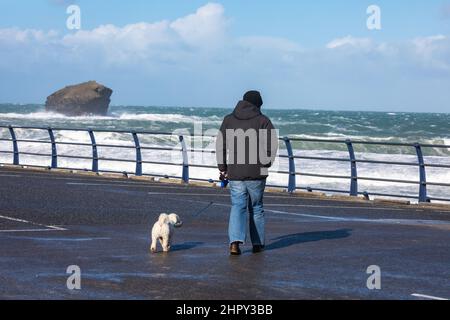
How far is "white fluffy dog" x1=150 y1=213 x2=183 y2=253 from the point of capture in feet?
38.5

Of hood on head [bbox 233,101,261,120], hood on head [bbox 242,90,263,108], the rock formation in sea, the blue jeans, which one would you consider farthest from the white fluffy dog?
the rock formation in sea

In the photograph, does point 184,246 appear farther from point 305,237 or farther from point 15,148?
point 15,148

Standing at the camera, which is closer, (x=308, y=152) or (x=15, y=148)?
(x=15, y=148)

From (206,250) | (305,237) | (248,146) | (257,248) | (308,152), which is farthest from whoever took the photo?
(308,152)

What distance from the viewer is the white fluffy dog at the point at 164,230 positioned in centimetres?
1175

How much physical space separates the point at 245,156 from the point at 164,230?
4.19ft

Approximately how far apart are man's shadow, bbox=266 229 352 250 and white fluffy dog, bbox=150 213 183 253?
4.70 ft

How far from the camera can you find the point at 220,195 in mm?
22047

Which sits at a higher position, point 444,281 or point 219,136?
point 219,136

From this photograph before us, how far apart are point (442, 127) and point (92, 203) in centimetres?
8843

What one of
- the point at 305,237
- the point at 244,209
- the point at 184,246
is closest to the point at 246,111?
the point at 244,209

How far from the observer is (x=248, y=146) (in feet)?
37.9
